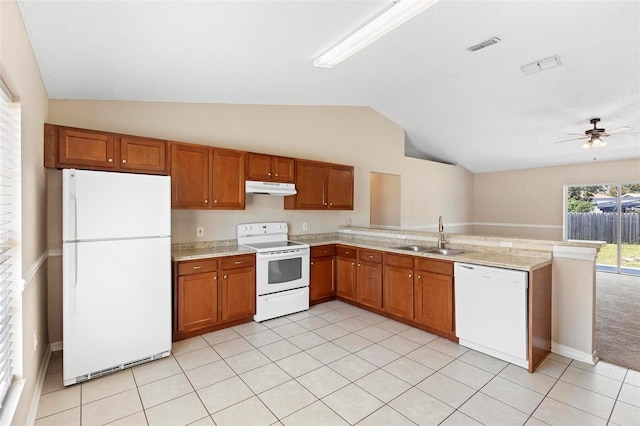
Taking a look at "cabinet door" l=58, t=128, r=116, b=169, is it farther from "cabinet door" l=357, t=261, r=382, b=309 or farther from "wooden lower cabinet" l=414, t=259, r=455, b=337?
"wooden lower cabinet" l=414, t=259, r=455, b=337

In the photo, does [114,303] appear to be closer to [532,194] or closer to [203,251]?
[203,251]

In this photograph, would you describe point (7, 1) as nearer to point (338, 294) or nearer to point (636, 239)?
point (338, 294)

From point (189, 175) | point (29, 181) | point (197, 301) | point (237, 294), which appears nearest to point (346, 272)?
point (237, 294)

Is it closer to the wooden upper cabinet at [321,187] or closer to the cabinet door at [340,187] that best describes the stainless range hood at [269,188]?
the wooden upper cabinet at [321,187]

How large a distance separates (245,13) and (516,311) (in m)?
3.25

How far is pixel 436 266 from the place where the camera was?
10.9ft

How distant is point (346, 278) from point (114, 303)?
288 cm

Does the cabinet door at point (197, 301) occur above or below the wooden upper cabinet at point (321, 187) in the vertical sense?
below

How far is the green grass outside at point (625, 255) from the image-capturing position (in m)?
6.51

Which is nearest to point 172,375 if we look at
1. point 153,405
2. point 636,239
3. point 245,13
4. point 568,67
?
point 153,405

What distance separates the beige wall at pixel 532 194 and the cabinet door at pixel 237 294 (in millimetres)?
7680

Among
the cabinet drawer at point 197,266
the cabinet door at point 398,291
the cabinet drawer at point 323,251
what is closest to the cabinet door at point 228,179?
the cabinet drawer at point 197,266

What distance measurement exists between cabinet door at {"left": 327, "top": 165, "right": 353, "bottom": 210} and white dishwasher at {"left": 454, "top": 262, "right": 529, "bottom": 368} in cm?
225

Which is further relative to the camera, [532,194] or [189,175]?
[532,194]
